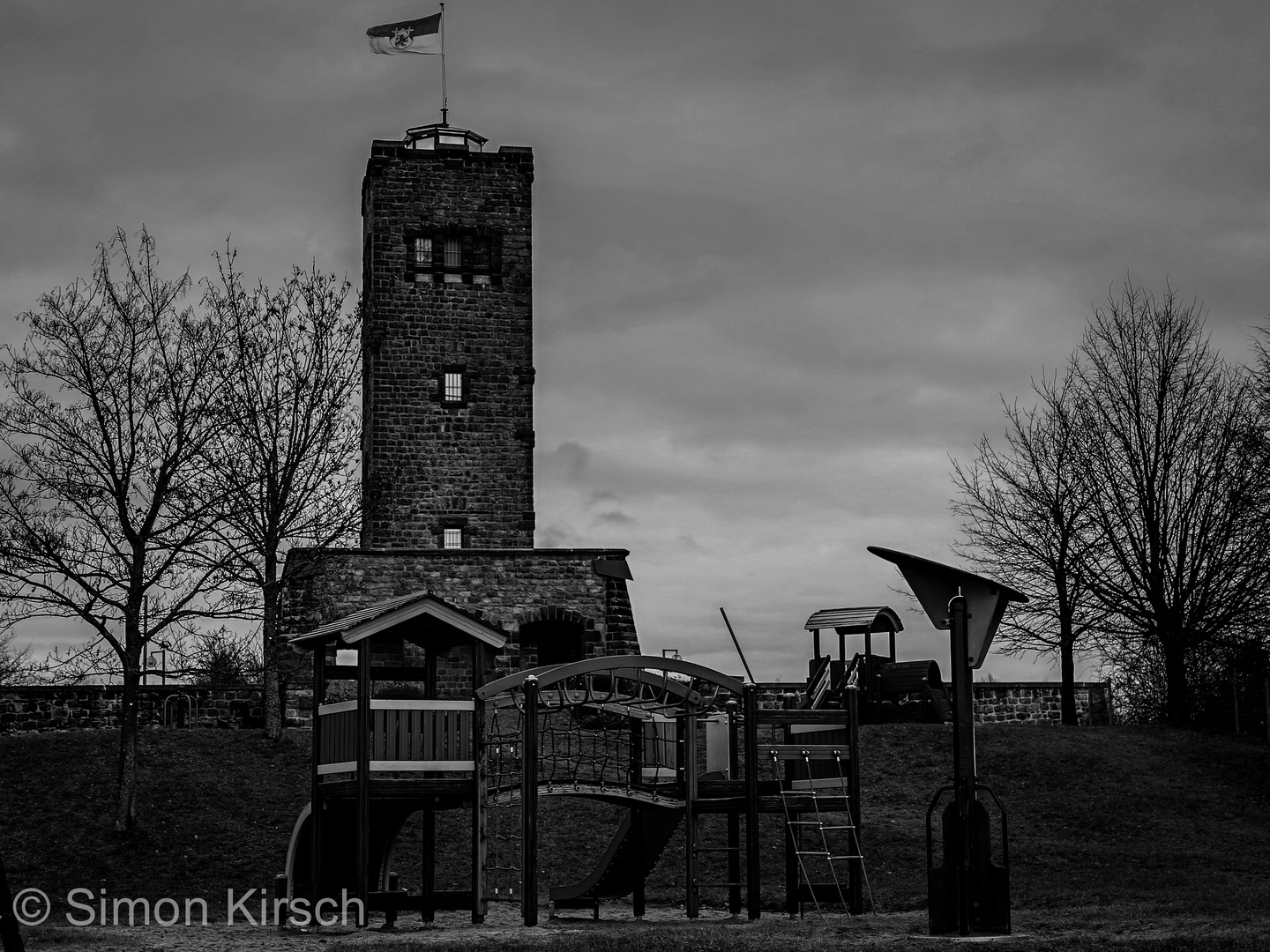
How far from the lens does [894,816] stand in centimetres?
2642

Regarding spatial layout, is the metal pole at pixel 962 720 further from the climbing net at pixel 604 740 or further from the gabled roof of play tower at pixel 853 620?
the gabled roof of play tower at pixel 853 620

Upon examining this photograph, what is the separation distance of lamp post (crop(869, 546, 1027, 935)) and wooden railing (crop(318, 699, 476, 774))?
660 centimetres

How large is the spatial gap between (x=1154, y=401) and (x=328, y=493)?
19.0m

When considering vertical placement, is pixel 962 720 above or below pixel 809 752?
above

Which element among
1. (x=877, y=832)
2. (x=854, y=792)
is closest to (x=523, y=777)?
(x=854, y=792)

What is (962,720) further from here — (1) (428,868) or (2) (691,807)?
(1) (428,868)

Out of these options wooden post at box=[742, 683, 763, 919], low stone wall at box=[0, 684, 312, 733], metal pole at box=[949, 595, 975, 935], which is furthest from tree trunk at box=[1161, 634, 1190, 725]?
metal pole at box=[949, 595, 975, 935]

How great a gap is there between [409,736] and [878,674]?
47.8ft

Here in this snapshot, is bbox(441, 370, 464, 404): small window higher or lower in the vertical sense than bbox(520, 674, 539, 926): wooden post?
higher

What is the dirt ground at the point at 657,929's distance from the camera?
14281mm

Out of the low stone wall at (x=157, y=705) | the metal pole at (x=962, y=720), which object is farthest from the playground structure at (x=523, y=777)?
the low stone wall at (x=157, y=705)

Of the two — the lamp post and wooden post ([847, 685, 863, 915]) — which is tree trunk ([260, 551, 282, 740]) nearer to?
wooden post ([847, 685, 863, 915])

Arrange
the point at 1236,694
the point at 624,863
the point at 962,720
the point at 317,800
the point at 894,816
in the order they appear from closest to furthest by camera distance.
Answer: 1. the point at 962,720
2. the point at 317,800
3. the point at 624,863
4. the point at 894,816
5. the point at 1236,694

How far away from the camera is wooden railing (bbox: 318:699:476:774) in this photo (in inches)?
720
